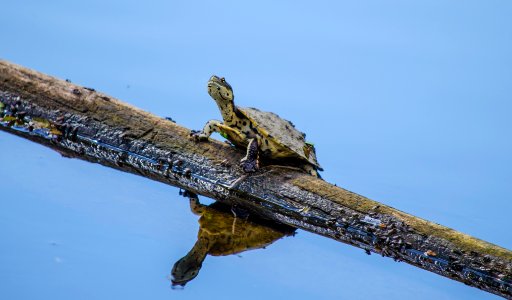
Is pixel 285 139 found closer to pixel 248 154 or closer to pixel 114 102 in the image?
pixel 248 154

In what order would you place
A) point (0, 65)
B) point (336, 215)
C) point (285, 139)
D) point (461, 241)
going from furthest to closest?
1. point (0, 65)
2. point (285, 139)
3. point (336, 215)
4. point (461, 241)

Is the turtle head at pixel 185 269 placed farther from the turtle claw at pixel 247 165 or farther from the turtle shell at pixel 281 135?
the turtle shell at pixel 281 135

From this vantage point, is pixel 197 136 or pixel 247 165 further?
pixel 197 136

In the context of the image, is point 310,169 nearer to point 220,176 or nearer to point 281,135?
point 281,135

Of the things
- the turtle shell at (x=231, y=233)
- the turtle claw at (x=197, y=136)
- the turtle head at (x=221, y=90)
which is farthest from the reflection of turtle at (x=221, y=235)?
the turtle head at (x=221, y=90)

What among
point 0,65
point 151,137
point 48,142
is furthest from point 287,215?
point 0,65

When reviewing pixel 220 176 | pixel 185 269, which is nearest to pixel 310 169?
pixel 220 176
